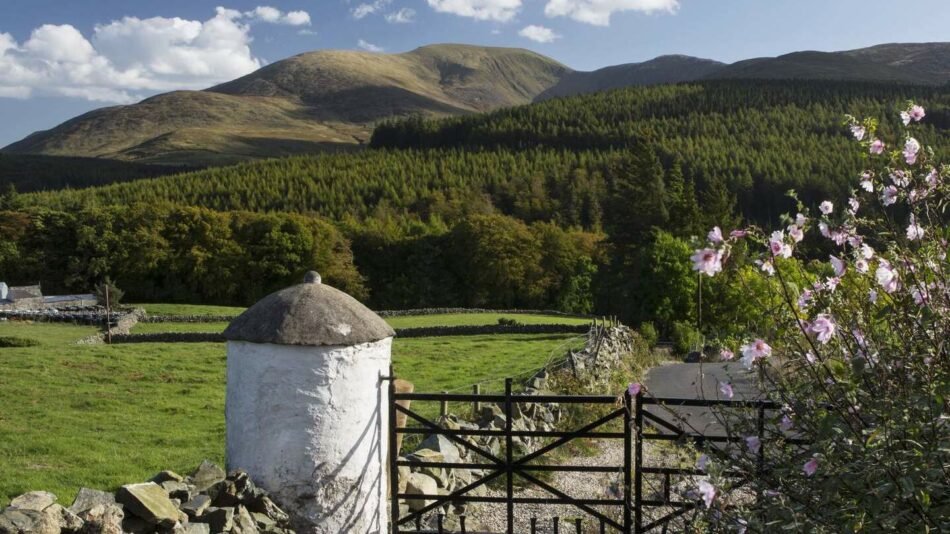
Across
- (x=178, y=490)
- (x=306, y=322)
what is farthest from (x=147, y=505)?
(x=306, y=322)

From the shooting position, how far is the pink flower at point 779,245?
177 inches

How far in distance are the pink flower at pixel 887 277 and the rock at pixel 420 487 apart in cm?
686

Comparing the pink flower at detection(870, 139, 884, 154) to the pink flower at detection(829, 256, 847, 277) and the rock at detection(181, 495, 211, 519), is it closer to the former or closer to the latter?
the pink flower at detection(829, 256, 847, 277)

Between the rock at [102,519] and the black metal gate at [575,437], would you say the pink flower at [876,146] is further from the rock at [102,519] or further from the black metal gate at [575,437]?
the rock at [102,519]

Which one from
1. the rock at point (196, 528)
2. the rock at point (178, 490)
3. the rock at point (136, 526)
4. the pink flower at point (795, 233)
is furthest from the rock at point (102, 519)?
the pink flower at point (795, 233)

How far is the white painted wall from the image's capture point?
7.65m

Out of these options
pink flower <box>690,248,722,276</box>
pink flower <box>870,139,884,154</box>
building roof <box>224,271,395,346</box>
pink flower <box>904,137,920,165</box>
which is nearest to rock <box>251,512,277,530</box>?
building roof <box>224,271,395,346</box>

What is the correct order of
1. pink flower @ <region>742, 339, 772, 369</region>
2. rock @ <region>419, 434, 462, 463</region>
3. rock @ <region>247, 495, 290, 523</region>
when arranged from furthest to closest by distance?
rock @ <region>419, 434, 462, 463</region> → rock @ <region>247, 495, 290, 523</region> → pink flower @ <region>742, 339, 772, 369</region>

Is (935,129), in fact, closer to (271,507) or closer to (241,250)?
(241,250)

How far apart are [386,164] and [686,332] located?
105572mm

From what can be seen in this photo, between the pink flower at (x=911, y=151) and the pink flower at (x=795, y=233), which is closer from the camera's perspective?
the pink flower at (x=795, y=233)

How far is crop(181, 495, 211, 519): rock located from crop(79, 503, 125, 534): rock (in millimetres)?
876

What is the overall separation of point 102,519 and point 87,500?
11.0 inches

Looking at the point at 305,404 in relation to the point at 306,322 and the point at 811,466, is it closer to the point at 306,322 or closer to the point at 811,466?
the point at 306,322
